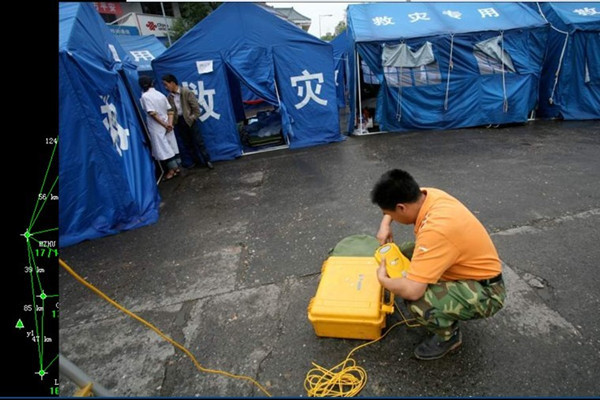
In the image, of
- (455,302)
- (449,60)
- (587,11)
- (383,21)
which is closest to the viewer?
(455,302)

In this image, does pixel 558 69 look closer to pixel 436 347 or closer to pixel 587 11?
pixel 587 11

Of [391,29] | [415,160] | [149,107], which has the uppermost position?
[391,29]

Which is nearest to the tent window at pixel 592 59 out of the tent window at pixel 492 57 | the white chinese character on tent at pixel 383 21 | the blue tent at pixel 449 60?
the blue tent at pixel 449 60

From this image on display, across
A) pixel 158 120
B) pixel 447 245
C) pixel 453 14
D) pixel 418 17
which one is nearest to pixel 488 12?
pixel 453 14

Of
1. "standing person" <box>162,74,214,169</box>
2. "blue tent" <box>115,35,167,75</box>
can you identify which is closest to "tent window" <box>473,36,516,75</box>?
"standing person" <box>162,74,214,169</box>

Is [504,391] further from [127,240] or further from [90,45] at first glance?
[90,45]

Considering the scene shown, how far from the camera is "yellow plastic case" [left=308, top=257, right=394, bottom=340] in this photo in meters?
2.17

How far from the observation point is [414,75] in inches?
301

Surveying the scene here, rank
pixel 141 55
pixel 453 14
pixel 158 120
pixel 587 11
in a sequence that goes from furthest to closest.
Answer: pixel 141 55 < pixel 453 14 < pixel 587 11 < pixel 158 120

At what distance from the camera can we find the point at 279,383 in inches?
86.0

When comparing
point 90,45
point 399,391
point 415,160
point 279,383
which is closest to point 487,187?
point 415,160

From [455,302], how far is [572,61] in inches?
357

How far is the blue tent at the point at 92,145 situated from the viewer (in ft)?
12.6

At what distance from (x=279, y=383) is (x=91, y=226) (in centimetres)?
363
